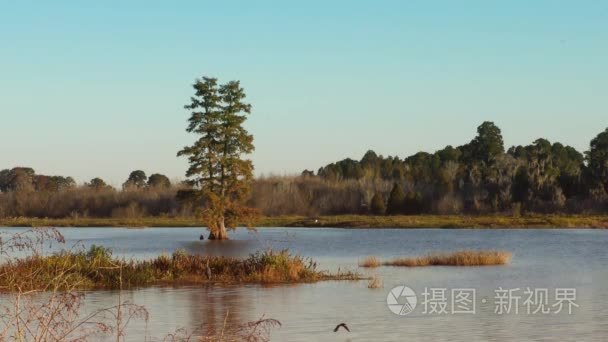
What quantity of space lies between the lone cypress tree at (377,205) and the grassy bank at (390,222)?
496 cm

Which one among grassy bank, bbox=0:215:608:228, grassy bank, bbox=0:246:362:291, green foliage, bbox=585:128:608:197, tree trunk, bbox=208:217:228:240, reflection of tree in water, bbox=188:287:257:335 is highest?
green foliage, bbox=585:128:608:197

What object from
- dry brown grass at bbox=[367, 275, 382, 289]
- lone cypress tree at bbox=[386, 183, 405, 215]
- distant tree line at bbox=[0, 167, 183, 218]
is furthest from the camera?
distant tree line at bbox=[0, 167, 183, 218]

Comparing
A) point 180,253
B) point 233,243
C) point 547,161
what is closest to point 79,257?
point 180,253

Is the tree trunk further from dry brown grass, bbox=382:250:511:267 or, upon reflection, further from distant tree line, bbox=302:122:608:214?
distant tree line, bbox=302:122:608:214

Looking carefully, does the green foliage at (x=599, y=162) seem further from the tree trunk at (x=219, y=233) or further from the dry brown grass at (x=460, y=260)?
the dry brown grass at (x=460, y=260)

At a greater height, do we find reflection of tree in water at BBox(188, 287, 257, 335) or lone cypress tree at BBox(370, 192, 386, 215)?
lone cypress tree at BBox(370, 192, 386, 215)

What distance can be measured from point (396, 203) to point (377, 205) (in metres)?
3.19

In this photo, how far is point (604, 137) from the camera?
130750 mm

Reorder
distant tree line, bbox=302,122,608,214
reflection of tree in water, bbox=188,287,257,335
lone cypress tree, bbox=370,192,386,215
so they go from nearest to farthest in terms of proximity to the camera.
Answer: reflection of tree in water, bbox=188,287,257,335, distant tree line, bbox=302,122,608,214, lone cypress tree, bbox=370,192,386,215

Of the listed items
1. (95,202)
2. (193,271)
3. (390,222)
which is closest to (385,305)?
(193,271)

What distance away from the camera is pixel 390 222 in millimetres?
100250

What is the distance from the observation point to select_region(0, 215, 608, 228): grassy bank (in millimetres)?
94562

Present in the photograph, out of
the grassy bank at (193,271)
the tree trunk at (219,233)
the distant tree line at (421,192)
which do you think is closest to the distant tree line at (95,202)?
the distant tree line at (421,192)

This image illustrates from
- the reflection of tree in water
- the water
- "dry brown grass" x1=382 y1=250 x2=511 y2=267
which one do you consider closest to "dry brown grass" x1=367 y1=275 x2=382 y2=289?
the water
